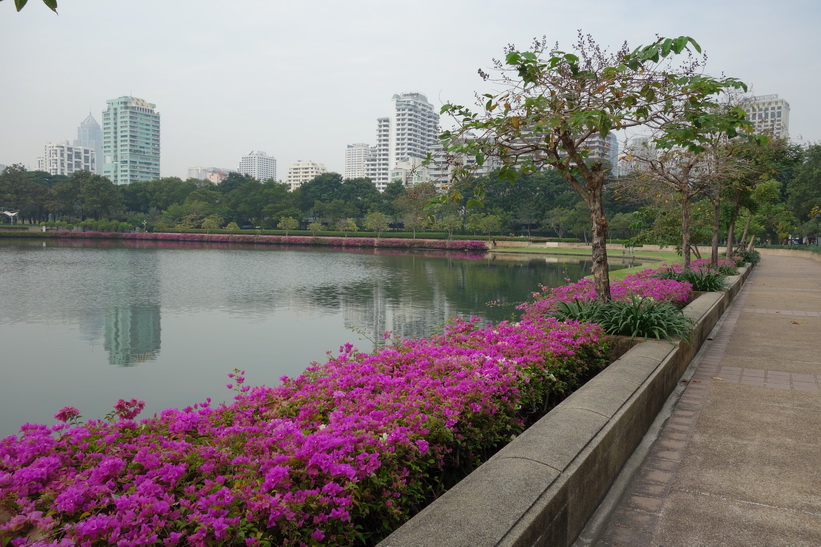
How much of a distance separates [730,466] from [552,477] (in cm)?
179

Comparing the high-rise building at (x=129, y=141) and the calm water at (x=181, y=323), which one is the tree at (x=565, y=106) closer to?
the calm water at (x=181, y=323)

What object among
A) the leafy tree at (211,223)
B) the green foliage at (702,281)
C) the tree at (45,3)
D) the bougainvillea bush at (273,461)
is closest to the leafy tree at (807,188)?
the green foliage at (702,281)

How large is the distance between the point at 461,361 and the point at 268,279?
69.2ft

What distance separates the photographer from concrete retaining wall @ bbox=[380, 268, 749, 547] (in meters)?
1.96

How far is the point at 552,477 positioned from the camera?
93.9 inches

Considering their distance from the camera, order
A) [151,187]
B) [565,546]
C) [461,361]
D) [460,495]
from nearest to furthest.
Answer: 1. [460,495]
2. [565,546]
3. [461,361]
4. [151,187]

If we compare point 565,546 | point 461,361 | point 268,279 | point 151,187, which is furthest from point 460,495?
point 151,187

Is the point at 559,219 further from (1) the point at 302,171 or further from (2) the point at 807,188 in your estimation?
(1) the point at 302,171

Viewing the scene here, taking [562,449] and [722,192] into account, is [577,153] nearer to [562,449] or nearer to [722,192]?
[562,449]

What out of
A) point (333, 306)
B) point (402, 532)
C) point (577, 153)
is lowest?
point (333, 306)

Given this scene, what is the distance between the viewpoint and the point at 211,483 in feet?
6.60

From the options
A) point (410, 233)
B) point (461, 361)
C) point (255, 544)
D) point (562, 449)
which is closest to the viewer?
point (255, 544)

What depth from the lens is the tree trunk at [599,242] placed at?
244 inches

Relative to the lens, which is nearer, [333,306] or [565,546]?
[565,546]
